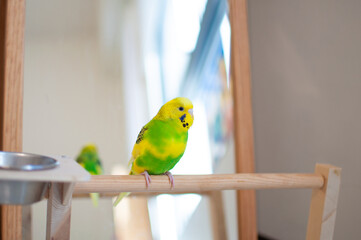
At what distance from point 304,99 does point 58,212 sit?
0.90 meters

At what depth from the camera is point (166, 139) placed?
0.80m

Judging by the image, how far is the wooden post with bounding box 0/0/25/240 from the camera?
95 centimetres

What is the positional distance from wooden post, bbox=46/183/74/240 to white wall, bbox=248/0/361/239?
79 cm

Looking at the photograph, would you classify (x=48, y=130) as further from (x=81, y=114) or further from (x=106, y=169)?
(x=106, y=169)

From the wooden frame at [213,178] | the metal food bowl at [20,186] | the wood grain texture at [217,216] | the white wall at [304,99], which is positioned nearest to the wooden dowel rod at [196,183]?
the wooden frame at [213,178]

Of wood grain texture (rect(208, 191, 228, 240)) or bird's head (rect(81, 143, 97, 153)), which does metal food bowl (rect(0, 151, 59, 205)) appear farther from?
wood grain texture (rect(208, 191, 228, 240))

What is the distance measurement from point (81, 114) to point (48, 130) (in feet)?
0.37

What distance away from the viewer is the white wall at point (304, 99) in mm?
1054

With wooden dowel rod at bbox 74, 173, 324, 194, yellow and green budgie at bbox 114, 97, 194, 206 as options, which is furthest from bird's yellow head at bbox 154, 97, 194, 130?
wooden dowel rod at bbox 74, 173, 324, 194

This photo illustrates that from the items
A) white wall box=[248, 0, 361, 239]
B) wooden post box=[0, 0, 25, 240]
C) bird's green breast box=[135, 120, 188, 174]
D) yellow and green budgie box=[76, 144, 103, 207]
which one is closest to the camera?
bird's green breast box=[135, 120, 188, 174]

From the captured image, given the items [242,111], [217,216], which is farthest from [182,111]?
[217,216]

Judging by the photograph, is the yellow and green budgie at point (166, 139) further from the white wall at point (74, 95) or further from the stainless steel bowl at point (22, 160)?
the white wall at point (74, 95)

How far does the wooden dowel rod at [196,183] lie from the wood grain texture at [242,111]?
34 centimetres

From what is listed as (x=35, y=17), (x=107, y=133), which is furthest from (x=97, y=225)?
(x=35, y=17)
